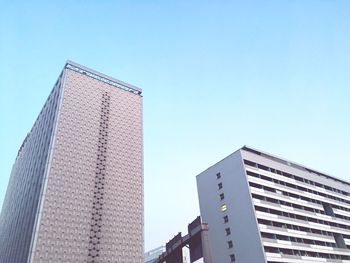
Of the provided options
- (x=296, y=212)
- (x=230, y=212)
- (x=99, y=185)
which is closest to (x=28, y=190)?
(x=99, y=185)

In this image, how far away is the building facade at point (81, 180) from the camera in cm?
9456

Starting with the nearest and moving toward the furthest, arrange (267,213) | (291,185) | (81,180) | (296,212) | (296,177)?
(267,213) < (296,212) < (291,185) < (296,177) < (81,180)

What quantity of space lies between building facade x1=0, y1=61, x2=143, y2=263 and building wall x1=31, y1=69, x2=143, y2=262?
10.2 inches

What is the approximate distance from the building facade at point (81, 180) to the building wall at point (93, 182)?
259 millimetres

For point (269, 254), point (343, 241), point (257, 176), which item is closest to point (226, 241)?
point (269, 254)

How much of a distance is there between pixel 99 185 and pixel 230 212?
5127 centimetres

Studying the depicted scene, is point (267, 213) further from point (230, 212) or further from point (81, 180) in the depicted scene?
point (81, 180)

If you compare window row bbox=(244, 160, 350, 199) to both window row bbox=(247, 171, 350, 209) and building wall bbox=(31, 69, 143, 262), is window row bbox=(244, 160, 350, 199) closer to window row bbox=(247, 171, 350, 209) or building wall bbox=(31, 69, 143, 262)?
window row bbox=(247, 171, 350, 209)

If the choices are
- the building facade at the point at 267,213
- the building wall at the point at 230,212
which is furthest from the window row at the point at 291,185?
the building wall at the point at 230,212

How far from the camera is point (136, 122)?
133250 millimetres

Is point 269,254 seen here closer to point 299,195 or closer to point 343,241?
point 299,195

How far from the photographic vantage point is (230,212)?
72250 millimetres

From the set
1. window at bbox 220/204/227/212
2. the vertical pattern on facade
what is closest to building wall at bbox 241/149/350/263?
window at bbox 220/204/227/212

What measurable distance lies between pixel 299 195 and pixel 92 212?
59.5 metres
